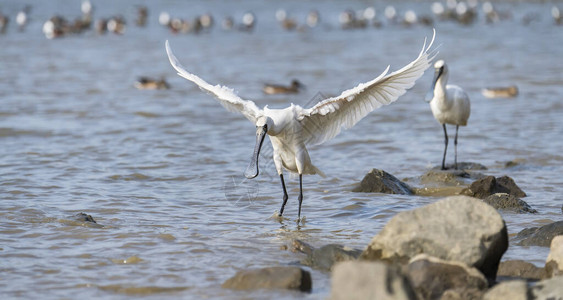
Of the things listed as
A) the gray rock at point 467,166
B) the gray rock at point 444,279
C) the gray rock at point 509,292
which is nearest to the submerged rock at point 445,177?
the gray rock at point 467,166

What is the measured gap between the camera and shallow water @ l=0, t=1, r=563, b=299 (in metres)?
6.65

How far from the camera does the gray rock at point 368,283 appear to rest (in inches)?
172

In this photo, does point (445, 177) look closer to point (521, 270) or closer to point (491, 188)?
point (491, 188)

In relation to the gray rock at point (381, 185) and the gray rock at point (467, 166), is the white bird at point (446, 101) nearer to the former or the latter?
the gray rock at point (467, 166)

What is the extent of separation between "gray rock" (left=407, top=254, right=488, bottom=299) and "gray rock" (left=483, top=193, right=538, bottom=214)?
2.87 metres

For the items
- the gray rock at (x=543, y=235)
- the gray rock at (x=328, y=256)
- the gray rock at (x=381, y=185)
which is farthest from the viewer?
the gray rock at (x=381, y=185)

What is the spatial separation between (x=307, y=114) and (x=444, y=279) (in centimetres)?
285

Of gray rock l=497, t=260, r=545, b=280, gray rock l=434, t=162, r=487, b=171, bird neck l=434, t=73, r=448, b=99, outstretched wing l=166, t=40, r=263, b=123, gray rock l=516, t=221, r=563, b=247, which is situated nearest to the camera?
gray rock l=497, t=260, r=545, b=280

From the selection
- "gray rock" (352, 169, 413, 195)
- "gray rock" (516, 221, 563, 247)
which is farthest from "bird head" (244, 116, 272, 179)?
"gray rock" (516, 221, 563, 247)

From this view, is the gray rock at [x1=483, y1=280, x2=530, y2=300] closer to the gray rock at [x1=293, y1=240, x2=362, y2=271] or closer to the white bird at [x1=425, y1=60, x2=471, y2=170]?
the gray rock at [x1=293, y1=240, x2=362, y2=271]

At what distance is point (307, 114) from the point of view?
26.0 ft

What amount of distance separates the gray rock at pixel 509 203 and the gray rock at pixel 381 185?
1096 mm

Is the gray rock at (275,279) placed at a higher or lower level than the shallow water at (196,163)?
higher

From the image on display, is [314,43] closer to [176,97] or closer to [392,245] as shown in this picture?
[176,97]
